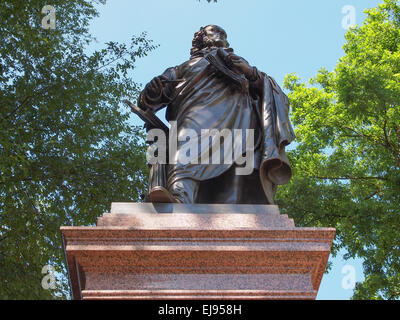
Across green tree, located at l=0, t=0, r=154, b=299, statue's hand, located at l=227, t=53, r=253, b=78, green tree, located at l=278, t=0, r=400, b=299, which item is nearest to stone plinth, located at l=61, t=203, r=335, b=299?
statue's hand, located at l=227, t=53, r=253, b=78

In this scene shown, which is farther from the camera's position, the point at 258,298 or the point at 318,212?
the point at 318,212

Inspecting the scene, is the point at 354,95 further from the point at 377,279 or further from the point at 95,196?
the point at 95,196

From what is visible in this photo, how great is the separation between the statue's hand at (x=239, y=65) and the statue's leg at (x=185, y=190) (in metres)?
1.43

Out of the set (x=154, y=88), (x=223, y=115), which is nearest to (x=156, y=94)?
(x=154, y=88)

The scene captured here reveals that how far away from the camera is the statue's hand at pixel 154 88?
587 cm

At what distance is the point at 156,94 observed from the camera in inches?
232

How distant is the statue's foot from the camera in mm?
4582

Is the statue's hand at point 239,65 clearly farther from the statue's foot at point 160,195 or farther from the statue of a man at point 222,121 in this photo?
the statue's foot at point 160,195

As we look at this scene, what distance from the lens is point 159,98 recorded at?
588 centimetres

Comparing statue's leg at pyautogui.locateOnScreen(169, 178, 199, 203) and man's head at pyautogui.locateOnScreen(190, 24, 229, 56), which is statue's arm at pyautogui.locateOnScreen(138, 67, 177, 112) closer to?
man's head at pyautogui.locateOnScreen(190, 24, 229, 56)

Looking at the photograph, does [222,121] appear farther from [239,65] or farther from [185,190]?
[185,190]

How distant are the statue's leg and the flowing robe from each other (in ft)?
0.15

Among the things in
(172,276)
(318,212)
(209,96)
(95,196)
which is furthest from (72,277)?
(318,212)
